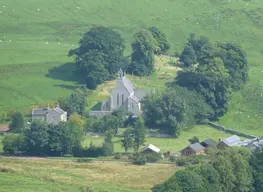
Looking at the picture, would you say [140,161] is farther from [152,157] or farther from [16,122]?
[16,122]

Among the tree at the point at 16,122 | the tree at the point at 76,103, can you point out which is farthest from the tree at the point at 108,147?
the tree at the point at 76,103

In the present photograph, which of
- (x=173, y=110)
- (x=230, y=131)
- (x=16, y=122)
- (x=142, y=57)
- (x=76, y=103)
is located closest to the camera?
(x=16, y=122)

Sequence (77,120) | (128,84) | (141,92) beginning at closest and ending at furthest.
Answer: (77,120)
(141,92)
(128,84)

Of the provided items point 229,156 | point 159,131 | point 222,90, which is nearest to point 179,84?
point 222,90

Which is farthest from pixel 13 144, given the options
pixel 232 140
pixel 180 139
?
pixel 232 140

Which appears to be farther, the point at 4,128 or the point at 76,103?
the point at 76,103

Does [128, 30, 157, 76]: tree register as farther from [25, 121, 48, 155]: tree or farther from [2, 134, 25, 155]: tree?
[2, 134, 25, 155]: tree

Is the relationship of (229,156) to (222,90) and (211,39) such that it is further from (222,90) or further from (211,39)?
(211,39)
